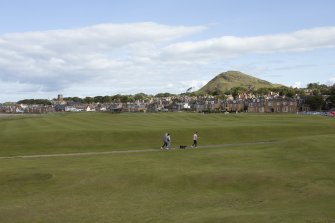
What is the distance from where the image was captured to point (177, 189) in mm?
26734

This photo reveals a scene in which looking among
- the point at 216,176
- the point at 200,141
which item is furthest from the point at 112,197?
the point at 200,141

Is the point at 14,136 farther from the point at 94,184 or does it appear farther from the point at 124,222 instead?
the point at 124,222

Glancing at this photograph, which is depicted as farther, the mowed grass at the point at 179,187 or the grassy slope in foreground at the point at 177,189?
the mowed grass at the point at 179,187

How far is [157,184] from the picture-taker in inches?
1103

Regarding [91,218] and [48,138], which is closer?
[91,218]

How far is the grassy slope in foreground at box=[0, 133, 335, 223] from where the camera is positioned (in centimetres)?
2039

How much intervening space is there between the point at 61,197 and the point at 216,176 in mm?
9873

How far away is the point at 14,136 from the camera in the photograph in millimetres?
61312

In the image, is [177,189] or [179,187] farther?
[179,187]

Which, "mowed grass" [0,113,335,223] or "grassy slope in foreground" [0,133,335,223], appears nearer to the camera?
"grassy slope in foreground" [0,133,335,223]

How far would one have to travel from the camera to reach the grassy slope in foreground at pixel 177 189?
20391 mm

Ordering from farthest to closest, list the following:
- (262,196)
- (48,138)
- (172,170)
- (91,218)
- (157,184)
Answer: (48,138), (172,170), (157,184), (262,196), (91,218)

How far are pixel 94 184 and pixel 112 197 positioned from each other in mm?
3734

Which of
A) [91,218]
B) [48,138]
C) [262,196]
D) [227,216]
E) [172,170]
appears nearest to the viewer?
[227,216]
